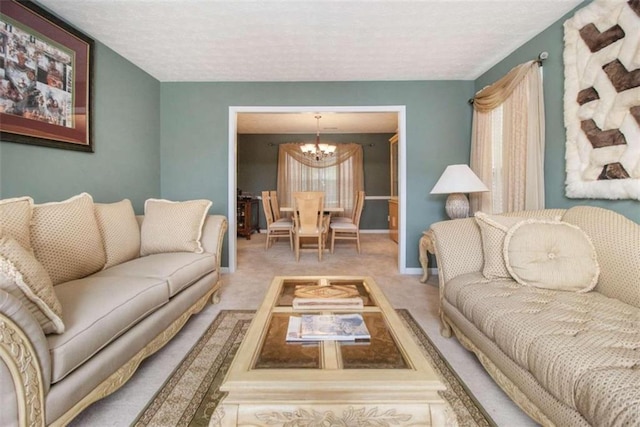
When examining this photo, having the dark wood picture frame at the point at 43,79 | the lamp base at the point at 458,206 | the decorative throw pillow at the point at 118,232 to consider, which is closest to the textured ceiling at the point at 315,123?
the lamp base at the point at 458,206

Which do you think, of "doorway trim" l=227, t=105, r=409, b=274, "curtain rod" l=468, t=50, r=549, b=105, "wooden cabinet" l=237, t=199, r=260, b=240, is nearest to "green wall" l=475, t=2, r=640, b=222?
"curtain rod" l=468, t=50, r=549, b=105

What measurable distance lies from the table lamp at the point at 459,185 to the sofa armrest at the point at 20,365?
2993 millimetres

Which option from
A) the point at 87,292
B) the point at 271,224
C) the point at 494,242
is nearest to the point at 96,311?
the point at 87,292

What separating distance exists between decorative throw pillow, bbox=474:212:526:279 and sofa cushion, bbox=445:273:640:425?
93mm

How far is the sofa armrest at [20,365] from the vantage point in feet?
2.97

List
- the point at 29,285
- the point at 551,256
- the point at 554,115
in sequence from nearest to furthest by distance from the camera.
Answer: the point at 29,285 → the point at 551,256 → the point at 554,115

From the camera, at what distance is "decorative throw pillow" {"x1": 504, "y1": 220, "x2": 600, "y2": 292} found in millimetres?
1629

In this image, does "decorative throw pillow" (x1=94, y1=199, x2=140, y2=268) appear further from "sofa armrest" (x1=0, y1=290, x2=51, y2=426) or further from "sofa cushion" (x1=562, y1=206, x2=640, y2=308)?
"sofa cushion" (x1=562, y1=206, x2=640, y2=308)

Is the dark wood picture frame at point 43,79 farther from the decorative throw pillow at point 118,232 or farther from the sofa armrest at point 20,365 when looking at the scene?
the sofa armrest at point 20,365

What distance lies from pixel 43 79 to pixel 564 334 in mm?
3343

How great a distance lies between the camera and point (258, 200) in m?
7.55

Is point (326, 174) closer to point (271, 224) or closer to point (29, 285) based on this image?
point (271, 224)

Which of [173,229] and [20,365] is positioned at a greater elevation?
[173,229]

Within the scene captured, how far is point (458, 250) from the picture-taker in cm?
206
